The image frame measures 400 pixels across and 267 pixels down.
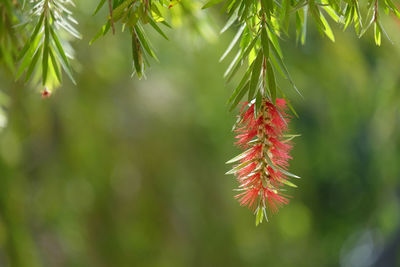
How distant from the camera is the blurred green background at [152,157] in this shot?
2.64 metres

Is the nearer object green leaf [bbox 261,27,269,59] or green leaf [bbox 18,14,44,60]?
green leaf [bbox 261,27,269,59]

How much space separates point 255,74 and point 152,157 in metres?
2.63

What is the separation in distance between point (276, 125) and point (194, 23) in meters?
1.07

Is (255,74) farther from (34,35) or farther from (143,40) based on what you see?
(34,35)

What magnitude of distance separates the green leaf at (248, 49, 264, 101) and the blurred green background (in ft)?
5.37

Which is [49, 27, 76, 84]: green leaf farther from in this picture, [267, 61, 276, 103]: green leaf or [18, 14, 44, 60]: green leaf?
[267, 61, 276, 103]: green leaf

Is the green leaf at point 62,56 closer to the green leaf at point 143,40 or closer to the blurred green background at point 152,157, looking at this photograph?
the green leaf at point 143,40

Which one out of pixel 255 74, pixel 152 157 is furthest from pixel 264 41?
pixel 152 157

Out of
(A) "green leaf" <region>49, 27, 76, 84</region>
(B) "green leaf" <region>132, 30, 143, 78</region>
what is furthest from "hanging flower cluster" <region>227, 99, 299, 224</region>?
(A) "green leaf" <region>49, 27, 76, 84</region>

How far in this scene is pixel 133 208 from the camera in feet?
10.5

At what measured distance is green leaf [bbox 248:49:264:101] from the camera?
2.23ft

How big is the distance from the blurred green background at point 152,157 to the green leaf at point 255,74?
164cm

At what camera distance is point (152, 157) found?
129 inches

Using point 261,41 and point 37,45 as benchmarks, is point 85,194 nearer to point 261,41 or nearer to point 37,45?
point 37,45
